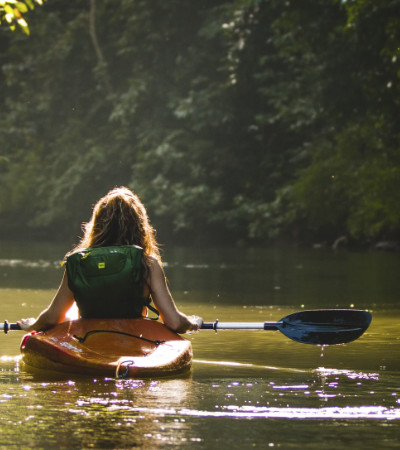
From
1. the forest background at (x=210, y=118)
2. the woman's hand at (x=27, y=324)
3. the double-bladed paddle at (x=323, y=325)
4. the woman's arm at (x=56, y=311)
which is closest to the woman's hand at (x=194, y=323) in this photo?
the double-bladed paddle at (x=323, y=325)

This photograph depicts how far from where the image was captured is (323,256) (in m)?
25.5

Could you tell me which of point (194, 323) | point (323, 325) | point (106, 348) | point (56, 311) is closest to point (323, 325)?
point (323, 325)

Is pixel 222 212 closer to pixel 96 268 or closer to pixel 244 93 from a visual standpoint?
pixel 244 93

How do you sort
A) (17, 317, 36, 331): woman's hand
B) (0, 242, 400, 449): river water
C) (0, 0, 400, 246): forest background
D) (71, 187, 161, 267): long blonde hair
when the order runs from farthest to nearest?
1. (0, 0, 400, 246): forest background
2. (17, 317, 36, 331): woman's hand
3. (71, 187, 161, 267): long blonde hair
4. (0, 242, 400, 449): river water

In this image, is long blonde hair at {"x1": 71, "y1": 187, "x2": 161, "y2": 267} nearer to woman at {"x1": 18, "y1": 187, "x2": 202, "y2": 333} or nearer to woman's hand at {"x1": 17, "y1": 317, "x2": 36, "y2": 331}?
woman at {"x1": 18, "y1": 187, "x2": 202, "y2": 333}

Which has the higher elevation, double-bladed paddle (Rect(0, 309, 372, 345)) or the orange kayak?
double-bladed paddle (Rect(0, 309, 372, 345))

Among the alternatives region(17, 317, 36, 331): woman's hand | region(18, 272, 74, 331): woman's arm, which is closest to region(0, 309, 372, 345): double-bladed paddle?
region(17, 317, 36, 331): woman's hand

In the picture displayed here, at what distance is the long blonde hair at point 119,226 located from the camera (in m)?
6.92

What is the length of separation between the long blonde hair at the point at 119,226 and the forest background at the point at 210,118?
16.6 m

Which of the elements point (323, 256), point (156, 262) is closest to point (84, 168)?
point (323, 256)

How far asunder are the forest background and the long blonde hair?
16560mm

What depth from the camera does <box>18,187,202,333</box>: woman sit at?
6789mm

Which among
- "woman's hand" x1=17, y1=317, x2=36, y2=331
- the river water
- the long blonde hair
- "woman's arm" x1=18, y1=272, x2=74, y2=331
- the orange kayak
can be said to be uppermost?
the long blonde hair

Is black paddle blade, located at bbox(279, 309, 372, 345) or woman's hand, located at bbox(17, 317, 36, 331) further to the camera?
black paddle blade, located at bbox(279, 309, 372, 345)
